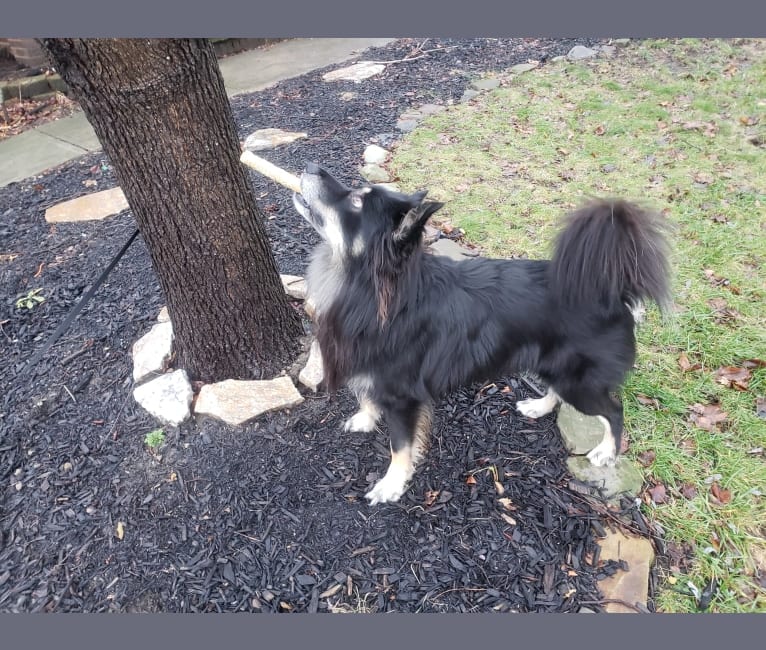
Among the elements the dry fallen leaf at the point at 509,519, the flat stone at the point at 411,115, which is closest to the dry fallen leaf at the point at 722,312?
the dry fallen leaf at the point at 509,519

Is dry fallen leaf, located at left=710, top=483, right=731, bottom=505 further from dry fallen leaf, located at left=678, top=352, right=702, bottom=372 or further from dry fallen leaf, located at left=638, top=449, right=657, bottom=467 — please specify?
dry fallen leaf, located at left=678, top=352, right=702, bottom=372

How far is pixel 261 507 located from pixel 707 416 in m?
2.74

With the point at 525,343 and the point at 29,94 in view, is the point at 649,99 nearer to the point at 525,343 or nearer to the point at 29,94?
the point at 525,343

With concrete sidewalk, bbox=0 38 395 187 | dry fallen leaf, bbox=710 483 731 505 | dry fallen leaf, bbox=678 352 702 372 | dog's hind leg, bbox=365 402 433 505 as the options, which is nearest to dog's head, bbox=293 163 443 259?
dog's hind leg, bbox=365 402 433 505

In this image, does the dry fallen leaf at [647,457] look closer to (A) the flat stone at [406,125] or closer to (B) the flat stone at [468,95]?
(A) the flat stone at [406,125]

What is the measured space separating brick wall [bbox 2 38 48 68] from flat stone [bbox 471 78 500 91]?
6755 mm

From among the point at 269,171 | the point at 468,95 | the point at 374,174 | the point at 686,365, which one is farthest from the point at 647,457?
the point at 468,95

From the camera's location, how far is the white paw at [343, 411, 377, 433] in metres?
2.99

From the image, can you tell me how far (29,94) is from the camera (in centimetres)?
742

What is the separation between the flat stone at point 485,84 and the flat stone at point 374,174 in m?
3.00

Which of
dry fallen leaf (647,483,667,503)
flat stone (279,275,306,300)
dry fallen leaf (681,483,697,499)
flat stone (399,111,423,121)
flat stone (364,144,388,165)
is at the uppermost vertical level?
flat stone (399,111,423,121)

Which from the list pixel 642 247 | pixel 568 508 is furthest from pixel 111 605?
pixel 642 247

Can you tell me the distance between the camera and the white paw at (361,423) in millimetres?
2988

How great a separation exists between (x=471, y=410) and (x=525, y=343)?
77 cm
